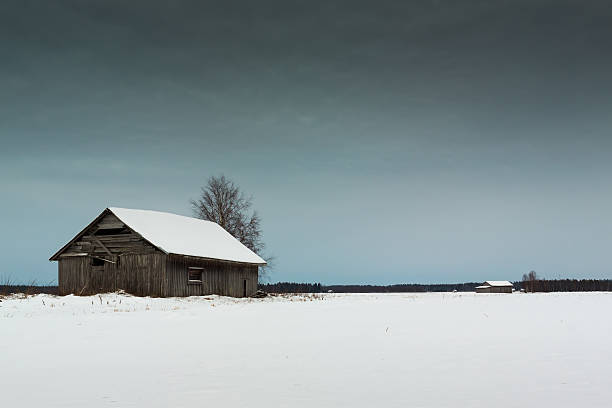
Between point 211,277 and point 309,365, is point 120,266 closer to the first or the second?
point 211,277

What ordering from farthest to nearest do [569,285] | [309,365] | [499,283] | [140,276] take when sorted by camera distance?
1. [569,285]
2. [499,283]
3. [140,276]
4. [309,365]

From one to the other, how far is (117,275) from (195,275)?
556 cm

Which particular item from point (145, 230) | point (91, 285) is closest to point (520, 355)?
point (145, 230)

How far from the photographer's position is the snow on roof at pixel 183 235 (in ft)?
121

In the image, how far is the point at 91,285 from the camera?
3741cm

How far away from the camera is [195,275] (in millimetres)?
39562

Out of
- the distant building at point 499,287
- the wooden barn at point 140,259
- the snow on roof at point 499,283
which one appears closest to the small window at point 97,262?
the wooden barn at point 140,259

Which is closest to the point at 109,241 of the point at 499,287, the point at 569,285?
the point at 499,287

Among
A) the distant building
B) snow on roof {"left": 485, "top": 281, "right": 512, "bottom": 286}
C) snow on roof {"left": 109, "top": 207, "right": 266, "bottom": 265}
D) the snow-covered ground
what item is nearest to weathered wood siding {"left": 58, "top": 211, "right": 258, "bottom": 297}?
snow on roof {"left": 109, "top": 207, "right": 266, "bottom": 265}

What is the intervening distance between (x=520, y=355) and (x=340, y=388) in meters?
4.26

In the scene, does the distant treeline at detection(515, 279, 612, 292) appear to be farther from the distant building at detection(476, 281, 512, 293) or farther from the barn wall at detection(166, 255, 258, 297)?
the barn wall at detection(166, 255, 258, 297)

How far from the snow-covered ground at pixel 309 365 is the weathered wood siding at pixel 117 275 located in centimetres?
2006

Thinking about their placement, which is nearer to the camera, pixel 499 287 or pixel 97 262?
pixel 97 262

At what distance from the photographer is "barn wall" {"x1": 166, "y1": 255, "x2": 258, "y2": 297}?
120 ft
